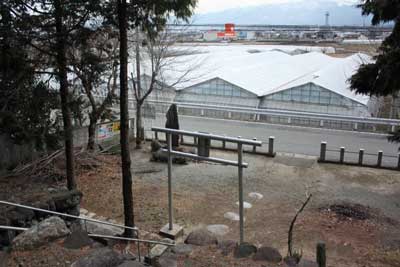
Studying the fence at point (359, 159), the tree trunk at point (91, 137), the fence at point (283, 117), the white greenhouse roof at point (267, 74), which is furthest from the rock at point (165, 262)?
the fence at point (283, 117)

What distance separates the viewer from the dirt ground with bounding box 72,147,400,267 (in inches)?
269

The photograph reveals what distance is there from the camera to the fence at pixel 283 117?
19.1 m

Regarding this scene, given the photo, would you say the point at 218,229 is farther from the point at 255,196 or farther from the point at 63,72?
the point at 63,72

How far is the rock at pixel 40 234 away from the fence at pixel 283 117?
1606 centimetres

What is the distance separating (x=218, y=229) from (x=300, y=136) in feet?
40.6


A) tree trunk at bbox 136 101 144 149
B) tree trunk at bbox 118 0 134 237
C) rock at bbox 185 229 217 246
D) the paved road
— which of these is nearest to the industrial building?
the paved road

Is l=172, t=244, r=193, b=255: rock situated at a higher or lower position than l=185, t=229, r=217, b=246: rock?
higher

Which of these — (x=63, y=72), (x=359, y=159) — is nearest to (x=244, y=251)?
(x=63, y=72)

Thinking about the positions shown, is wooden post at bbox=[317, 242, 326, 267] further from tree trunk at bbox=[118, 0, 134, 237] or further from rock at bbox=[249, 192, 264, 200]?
rock at bbox=[249, 192, 264, 200]

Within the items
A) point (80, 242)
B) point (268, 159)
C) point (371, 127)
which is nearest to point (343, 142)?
point (371, 127)

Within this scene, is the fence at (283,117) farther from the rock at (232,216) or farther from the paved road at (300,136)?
the rock at (232,216)

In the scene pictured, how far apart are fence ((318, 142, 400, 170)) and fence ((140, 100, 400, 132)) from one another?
4.03 m

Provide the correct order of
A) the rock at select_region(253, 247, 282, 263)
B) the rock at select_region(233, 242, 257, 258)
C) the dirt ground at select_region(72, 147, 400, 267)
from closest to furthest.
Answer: the rock at select_region(253, 247, 282, 263) → the rock at select_region(233, 242, 257, 258) → the dirt ground at select_region(72, 147, 400, 267)

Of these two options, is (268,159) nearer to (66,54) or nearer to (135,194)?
(135,194)
